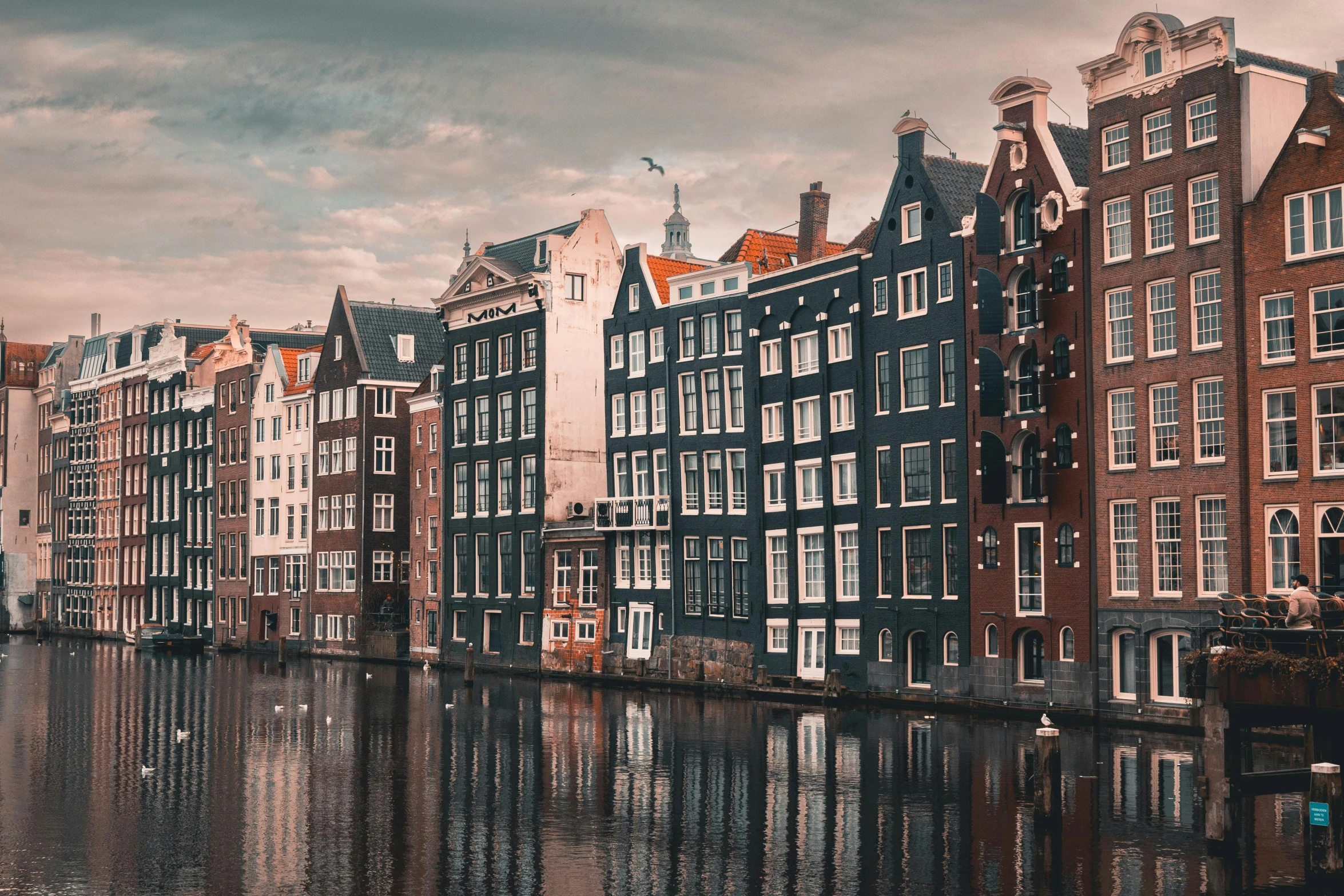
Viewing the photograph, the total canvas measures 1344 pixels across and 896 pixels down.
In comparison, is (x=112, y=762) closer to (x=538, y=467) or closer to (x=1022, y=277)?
(x=1022, y=277)

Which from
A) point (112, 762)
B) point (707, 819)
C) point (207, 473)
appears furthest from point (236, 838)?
point (207, 473)

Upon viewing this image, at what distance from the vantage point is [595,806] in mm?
38375

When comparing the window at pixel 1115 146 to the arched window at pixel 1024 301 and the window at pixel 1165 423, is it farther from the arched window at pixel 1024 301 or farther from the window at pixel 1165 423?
the window at pixel 1165 423

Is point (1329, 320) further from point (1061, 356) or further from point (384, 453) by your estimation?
point (384, 453)

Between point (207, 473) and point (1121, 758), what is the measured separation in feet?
286

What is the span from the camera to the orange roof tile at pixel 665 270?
7919cm

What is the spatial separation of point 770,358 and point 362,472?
3700cm

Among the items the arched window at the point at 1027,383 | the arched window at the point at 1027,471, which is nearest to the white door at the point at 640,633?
the arched window at the point at 1027,471

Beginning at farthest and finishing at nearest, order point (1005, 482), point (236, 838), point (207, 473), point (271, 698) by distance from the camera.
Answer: point (207, 473) < point (271, 698) < point (1005, 482) < point (236, 838)

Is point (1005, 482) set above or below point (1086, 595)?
above

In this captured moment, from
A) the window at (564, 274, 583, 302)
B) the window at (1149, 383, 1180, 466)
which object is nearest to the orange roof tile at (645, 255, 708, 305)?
the window at (564, 274, 583, 302)

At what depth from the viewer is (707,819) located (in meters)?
36.1

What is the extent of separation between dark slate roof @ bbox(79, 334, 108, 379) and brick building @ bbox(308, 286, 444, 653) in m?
47.1

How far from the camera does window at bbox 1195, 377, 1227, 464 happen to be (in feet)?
169
